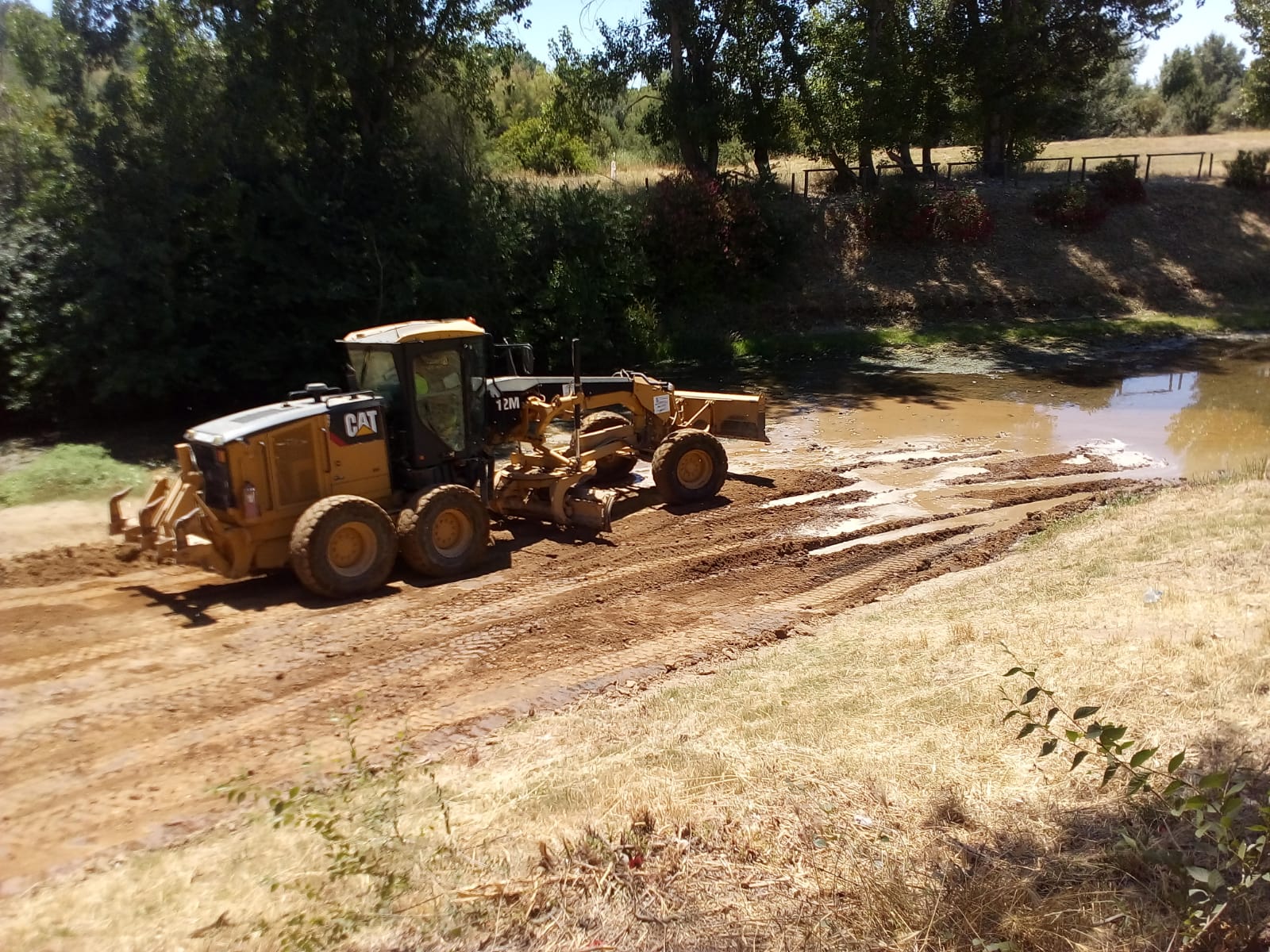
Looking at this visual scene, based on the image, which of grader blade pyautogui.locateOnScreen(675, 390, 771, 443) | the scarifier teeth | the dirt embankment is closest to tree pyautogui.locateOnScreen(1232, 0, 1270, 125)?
the dirt embankment

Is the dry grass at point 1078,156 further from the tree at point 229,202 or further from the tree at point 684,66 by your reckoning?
the tree at point 229,202

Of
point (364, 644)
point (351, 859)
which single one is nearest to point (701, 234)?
point (364, 644)

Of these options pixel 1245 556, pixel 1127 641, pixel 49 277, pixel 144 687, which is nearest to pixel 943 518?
pixel 1245 556

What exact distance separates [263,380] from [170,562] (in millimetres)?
7970

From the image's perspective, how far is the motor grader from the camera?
30.2ft

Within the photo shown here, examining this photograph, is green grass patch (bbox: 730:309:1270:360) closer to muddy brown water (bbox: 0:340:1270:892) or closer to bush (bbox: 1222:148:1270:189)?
bush (bbox: 1222:148:1270:189)

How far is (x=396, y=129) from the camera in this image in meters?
19.9

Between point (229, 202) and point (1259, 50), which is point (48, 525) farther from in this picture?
point (1259, 50)

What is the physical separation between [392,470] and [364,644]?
238cm

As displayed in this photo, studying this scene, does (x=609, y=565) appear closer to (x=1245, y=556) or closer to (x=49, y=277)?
(x=1245, y=556)

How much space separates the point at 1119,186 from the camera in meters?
33.3

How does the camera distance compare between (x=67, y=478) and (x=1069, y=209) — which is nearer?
(x=67, y=478)

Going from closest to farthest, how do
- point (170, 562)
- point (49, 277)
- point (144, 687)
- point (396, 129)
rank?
point (144, 687) → point (170, 562) → point (49, 277) → point (396, 129)

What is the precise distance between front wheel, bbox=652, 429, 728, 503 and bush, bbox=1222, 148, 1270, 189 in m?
30.6
